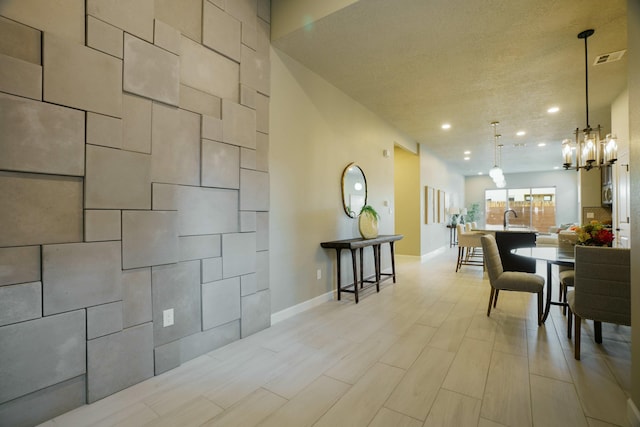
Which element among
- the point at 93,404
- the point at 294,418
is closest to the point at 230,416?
the point at 294,418

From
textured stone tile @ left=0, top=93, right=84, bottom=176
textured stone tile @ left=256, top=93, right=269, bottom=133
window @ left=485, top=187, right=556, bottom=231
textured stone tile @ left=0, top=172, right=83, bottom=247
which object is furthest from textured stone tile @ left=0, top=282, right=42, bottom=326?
window @ left=485, top=187, right=556, bottom=231

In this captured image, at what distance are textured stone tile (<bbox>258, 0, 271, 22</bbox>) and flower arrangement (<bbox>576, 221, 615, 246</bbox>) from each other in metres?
3.55

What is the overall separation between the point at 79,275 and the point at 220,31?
2118mm

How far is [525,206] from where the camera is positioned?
39.4 ft

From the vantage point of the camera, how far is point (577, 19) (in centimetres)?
265

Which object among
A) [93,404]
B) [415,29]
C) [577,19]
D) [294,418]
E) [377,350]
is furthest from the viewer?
[415,29]

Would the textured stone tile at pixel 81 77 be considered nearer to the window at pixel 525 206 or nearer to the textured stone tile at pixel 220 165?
the textured stone tile at pixel 220 165

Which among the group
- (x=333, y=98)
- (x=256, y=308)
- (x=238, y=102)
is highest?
(x=333, y=98)

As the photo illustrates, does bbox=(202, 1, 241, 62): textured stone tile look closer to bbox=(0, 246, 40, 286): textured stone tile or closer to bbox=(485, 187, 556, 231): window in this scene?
bbox=(0, 246, 40, 286): textured stone tile

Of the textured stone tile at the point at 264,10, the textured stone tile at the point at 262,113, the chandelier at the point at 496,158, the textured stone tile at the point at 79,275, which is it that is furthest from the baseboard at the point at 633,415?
the chandelier at the point at 496,158

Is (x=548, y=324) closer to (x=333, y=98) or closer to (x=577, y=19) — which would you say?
(x=577, y=19)

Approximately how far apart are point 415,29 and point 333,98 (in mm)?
1482

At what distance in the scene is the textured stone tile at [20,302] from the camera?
1.51 metres

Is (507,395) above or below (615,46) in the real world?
below
